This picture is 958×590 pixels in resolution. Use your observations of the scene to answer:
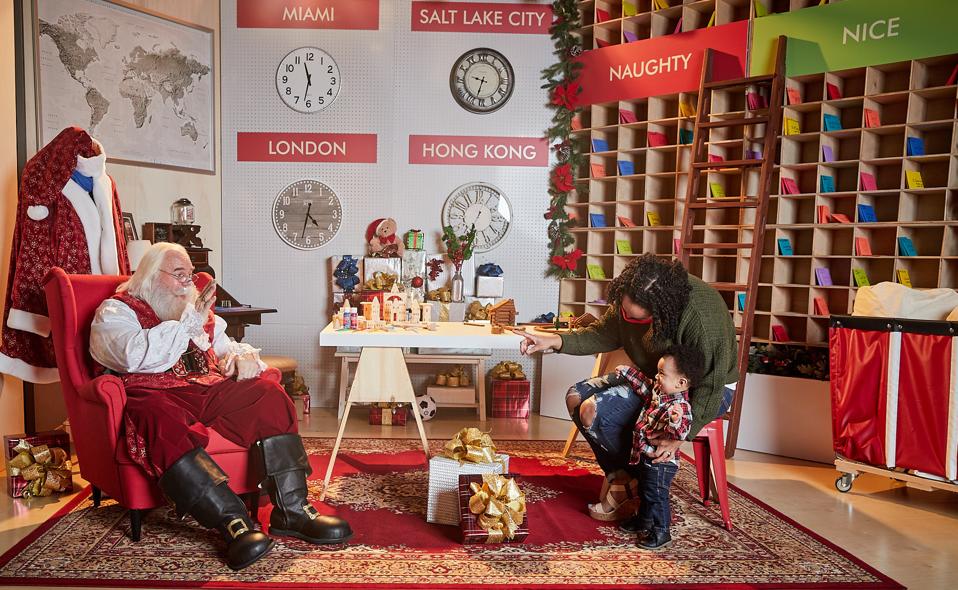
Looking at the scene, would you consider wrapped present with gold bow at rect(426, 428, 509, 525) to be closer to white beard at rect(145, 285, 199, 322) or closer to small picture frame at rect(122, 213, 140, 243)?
white beard at rect(145, 285, 199, 322)

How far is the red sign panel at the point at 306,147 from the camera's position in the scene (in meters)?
6.09

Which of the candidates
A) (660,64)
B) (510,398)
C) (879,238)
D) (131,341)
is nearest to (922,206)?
(879,238)

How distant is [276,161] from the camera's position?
6098 millimetres

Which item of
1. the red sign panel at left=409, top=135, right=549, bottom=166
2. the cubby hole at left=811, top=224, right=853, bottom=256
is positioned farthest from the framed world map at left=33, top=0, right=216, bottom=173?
the cubby hole at left=811, top=224, right=853, bottom=256

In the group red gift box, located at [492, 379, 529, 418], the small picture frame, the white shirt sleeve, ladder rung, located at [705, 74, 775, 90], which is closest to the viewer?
the white shirt sleeve

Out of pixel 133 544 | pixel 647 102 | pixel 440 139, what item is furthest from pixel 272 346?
pixel 647 102

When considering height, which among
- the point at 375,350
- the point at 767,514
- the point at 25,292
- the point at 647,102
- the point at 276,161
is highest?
the point at 647,102

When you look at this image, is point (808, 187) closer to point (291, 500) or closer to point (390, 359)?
point (390, 359)

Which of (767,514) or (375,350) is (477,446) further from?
(767,514)

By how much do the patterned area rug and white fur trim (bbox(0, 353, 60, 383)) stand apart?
78 cm

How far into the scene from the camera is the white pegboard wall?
6062 millimetres

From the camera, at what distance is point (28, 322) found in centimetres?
389

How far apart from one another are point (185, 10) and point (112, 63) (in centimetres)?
82

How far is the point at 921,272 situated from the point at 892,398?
130 cm
